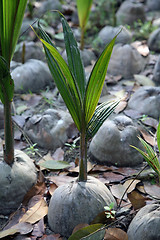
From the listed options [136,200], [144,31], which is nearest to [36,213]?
[136,200]

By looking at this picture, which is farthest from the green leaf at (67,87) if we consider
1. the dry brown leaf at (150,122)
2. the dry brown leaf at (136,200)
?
the dry brown leaf at (150,122)

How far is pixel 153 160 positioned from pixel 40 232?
0.55 m

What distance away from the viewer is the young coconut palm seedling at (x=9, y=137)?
136cm

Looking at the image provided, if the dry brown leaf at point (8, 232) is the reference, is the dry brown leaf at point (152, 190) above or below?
above

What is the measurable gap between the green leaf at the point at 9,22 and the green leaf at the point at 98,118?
445 millimetres

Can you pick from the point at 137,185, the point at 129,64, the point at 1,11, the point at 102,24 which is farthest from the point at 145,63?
the point at 1,11

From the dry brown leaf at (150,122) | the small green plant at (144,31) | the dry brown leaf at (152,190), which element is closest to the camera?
the dry brown leaf at (152,190)

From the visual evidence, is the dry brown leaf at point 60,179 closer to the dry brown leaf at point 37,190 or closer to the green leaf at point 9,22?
the dry brown leaf at point 37,190

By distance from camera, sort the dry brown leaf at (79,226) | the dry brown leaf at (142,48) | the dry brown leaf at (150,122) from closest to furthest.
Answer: the dry brown leaf at (79,226), the dry brown leaf at (150,122), the dry brown leaf at (142,48)

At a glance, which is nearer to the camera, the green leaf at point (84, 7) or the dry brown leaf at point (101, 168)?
the dry brown leaf at point (101, 168)

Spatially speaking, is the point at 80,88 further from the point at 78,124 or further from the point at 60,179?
the point at 60,179

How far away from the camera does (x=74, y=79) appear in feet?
4.01

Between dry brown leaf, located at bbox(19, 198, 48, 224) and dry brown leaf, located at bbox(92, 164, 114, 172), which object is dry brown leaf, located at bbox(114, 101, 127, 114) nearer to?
dry brown leaf, located at bbox(92, 164, 114, 172)

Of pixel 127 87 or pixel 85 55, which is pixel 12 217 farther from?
pixel 85 55
